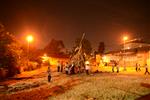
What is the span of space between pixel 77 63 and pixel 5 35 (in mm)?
13567

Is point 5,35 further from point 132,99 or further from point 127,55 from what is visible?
point 127,55

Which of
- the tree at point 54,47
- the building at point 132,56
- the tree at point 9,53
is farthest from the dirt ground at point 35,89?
the tree at point 54,47

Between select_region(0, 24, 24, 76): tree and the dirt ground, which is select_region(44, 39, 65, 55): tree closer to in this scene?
select_region(0, 24, 24, 76): tree

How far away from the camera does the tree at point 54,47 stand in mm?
68688

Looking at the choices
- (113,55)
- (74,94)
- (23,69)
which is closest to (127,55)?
(113,55)

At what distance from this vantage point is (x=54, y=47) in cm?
7000

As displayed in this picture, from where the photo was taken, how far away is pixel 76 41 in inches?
2744

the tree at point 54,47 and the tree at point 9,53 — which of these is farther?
the tree at point 54,47

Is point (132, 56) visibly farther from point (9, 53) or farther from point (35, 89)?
point (35, 89)

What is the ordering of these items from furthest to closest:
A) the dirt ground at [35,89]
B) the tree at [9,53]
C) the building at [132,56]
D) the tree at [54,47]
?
the tree at [54,47]
the building at [132,56]
the tree at [9,53]
the dirt ground at [35,89]

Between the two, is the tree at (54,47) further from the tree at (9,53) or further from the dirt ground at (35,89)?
the dirt ground at (35,89)

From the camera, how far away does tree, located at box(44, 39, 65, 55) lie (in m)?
68.7

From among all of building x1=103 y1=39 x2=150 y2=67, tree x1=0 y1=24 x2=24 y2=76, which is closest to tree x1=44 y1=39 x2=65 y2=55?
building x1=103 y1=39 x2=150 y2=67

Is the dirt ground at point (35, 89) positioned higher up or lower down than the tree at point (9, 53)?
lower down
